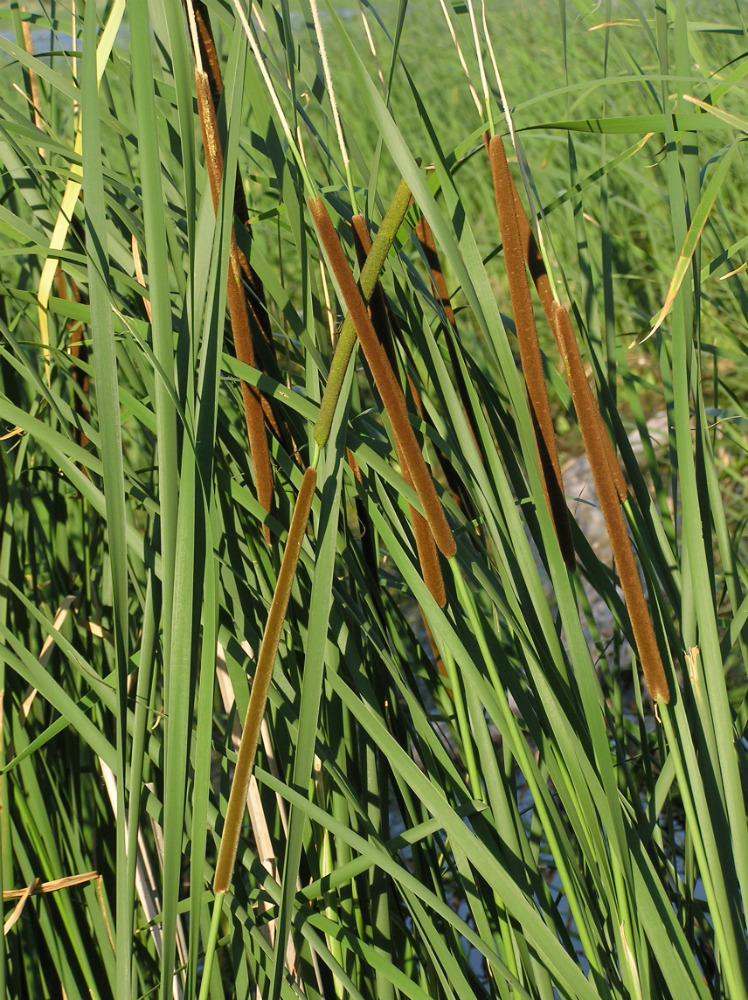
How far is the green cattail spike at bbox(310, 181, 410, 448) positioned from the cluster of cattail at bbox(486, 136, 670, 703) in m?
0.05

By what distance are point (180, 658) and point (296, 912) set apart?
0.22 metres

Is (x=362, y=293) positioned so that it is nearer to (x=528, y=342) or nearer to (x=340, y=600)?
(x=528, y=342)

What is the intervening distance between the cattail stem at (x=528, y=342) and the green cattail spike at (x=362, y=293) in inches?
1.8

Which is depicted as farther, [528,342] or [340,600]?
[340,600]

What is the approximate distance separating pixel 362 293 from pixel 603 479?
0.16 metres

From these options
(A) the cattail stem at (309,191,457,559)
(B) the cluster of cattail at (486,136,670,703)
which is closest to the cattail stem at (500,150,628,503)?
(B) the cluster of cattail at (486,136,670,703)

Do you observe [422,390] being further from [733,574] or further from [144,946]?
[144,946]

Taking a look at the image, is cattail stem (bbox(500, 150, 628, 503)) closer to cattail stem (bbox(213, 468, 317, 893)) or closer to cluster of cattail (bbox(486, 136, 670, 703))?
cluster of cattail (bbox(486, 136, 670, 703))

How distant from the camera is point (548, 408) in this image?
18.5 inches

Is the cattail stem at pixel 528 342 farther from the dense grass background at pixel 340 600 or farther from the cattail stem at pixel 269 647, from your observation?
the cattail stem at pixel 269 647

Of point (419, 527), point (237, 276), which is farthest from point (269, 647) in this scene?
point (237, 276)

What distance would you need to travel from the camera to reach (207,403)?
1.44ft

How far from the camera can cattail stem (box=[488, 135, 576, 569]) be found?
0.43 meters

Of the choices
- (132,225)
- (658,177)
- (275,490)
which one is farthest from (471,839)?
(658,177)
